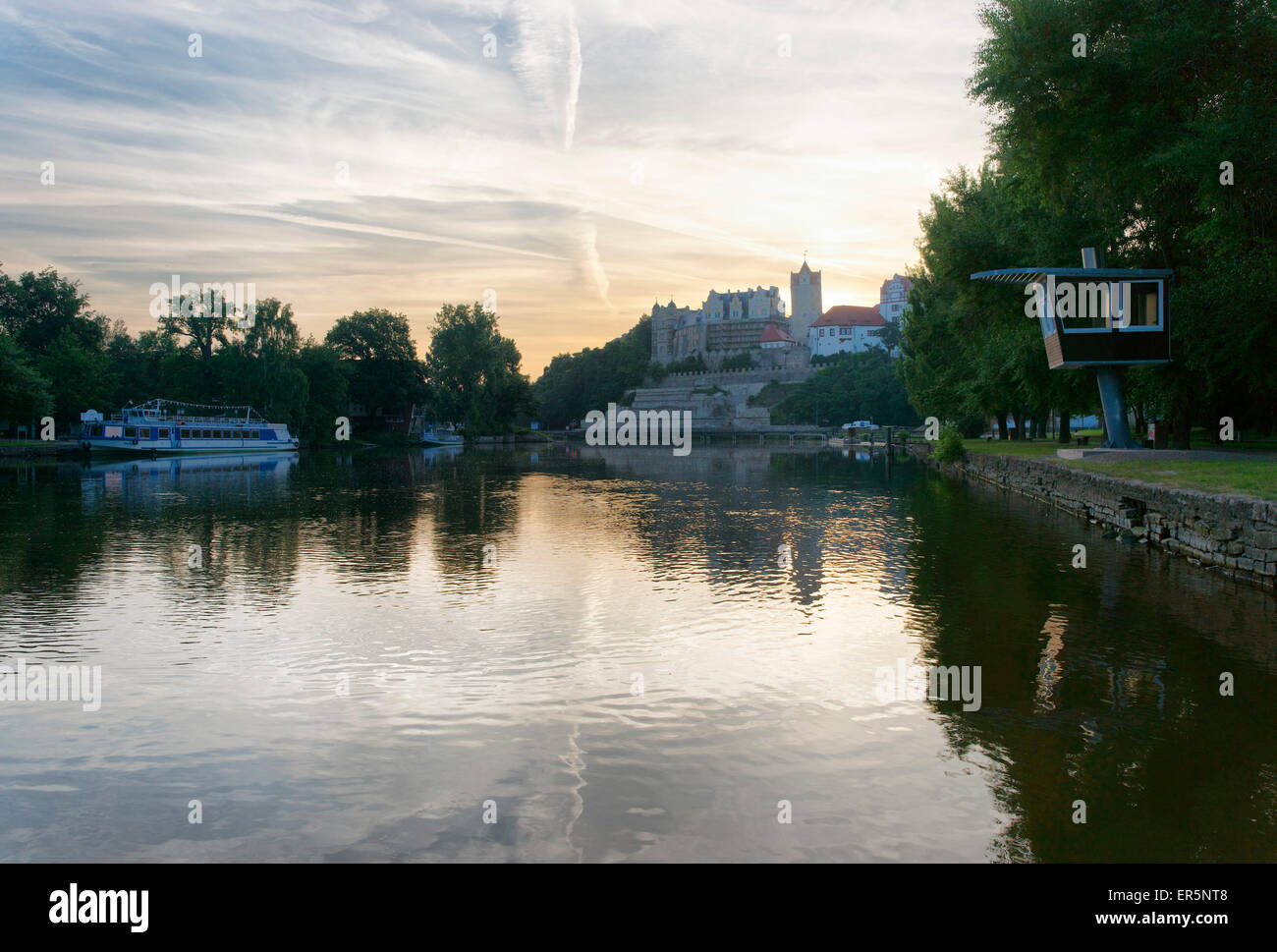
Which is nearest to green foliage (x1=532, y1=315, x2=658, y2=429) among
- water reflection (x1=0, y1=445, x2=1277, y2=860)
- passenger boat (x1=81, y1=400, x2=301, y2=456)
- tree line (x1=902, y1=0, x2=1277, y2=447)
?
passenger boat (x1=81, y1=400, x2=301, y2=456)

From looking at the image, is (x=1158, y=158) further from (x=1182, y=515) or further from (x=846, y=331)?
(x=846, y=331)

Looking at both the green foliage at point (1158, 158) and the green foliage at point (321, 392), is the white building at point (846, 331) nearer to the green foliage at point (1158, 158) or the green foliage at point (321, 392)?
the green foliage at point (321, 392)

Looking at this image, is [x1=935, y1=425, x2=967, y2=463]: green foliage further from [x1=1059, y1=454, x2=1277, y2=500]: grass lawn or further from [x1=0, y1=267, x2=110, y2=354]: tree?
[x1=0, y1=267, x2=110, y2=354]: tree

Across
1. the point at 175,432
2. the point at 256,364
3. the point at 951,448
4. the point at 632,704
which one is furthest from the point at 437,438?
the point at 632,704

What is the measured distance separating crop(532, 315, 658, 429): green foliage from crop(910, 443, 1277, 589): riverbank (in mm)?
140992

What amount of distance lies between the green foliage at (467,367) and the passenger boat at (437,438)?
3688mm

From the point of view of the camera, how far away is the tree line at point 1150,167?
24453 millimetres

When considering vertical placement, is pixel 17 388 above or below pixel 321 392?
below

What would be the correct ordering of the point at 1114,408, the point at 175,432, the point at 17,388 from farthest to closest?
the point at 175,432 → the point at 17,388 → the point at 1114,408

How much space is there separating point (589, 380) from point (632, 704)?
166 metres

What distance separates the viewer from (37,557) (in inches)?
704

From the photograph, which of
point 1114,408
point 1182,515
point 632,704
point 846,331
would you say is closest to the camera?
point 632,704

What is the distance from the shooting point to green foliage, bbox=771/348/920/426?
135 m

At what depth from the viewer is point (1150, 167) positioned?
85.8 ft
